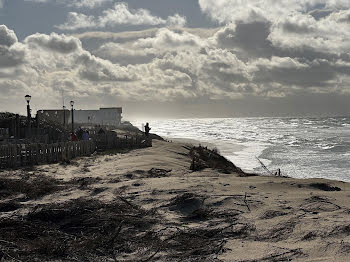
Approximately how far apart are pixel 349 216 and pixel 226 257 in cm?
275

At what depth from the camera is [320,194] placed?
319 inches

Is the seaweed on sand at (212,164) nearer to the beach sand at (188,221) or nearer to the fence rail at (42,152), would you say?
the beach sand at (188,221)

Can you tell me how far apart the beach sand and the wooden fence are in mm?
5634

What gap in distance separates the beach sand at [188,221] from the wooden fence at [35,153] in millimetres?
5634

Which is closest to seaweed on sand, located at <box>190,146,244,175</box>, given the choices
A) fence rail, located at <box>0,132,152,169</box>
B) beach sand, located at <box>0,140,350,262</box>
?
beach sand, located at <box>0,140,350,262</box>

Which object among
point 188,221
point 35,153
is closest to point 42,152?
point 35,153

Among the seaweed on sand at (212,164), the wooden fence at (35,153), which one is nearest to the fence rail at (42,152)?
the wooden fence at (35,153)

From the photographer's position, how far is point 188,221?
6.79 m

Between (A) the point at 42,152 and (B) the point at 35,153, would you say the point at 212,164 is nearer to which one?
(A) the point at 42,152

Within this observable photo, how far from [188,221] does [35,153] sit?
1209 cm

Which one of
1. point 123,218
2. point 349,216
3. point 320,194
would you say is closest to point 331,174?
point 320,194

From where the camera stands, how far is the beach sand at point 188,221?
5.18 m

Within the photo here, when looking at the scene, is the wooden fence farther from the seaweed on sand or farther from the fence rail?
the seaweed on sand

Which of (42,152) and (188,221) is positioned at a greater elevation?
(42,152)
